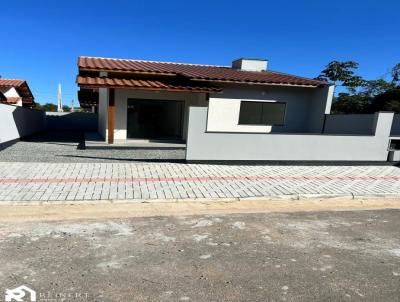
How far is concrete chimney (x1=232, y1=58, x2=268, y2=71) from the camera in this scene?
18.2m

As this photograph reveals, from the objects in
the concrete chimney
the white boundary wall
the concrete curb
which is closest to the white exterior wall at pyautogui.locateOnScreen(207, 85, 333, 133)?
the white boundary wall

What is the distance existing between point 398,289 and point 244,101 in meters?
11.6

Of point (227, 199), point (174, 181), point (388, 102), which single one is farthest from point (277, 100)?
point (388, 102)

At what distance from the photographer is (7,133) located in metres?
11.9

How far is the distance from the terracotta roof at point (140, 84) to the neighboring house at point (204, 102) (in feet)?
0.14

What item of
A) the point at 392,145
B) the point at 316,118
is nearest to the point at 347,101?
the point at 316,118

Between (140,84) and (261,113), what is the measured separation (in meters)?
6.05

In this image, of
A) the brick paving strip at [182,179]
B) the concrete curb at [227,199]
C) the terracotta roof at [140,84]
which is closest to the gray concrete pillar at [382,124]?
the brick paving strip at [182,179]

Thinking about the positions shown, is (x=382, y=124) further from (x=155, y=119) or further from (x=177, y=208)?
(x=155, y=119)

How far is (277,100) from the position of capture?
1462 cm

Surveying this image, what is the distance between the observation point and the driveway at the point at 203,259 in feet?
10.1

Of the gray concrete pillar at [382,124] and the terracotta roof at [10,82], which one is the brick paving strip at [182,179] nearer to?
the gray concrete pillar at [382,124]

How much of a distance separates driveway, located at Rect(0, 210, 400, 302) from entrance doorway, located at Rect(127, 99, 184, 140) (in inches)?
377

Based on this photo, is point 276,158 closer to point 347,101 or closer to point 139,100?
point 139,100
